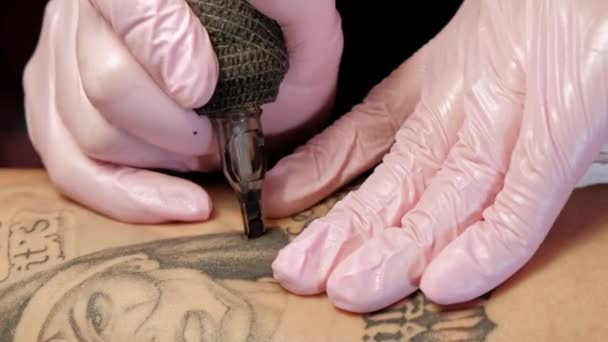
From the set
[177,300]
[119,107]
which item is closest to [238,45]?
[119,107]

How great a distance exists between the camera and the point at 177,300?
747 mm

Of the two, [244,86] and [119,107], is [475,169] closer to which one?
[244,86]

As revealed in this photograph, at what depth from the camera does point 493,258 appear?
67 centimetres

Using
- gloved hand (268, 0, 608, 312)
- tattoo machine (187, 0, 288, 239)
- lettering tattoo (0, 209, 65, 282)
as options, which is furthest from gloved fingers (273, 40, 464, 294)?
lettering tattoo (0, 209, 65, 282)

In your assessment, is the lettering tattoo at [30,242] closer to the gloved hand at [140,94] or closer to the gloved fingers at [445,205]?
the gloved hand at [140,94]

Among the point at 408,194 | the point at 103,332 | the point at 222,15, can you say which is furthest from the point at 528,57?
the point at 103,332

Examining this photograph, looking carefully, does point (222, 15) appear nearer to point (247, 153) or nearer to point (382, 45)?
point (247, 153)

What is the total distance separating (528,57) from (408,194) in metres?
0.18

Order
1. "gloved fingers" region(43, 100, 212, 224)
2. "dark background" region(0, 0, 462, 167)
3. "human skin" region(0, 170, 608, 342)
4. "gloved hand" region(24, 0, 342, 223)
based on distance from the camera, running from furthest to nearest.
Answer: "dark background" region(0, 0, 462, 167) < "gloved fingers" region(43, 100, 212, 224) < "gloved hand" region(24, 0, 342, 223) < "human skin" region(0, 170, 608, 342)

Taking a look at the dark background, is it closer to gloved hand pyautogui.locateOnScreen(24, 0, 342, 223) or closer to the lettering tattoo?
gloved hand pyautogui.locateOnScreen(24, 0, 342, 223)

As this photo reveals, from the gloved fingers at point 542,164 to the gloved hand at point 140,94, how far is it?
26 centimetres

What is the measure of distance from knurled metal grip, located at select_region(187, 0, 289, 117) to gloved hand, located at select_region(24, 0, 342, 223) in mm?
14

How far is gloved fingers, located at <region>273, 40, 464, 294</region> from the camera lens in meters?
0.74

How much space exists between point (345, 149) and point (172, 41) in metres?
0.27
